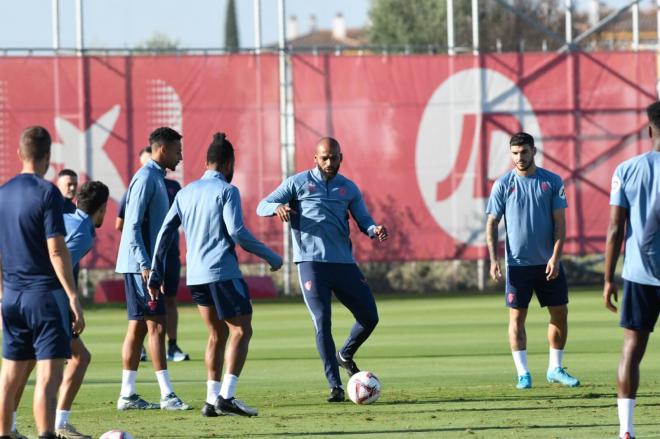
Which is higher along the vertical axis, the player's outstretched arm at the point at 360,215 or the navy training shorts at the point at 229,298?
the player's outstretched arm at the point at 360,215

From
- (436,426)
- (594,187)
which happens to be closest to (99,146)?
(594,187)

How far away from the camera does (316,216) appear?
41.7ft

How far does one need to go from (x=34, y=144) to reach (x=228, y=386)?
319 cm

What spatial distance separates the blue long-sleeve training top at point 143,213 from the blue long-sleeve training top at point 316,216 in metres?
0.97

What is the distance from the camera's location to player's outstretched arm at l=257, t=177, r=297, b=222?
40.5ft

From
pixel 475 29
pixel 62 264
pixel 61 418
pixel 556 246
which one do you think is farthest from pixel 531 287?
pixel 475 29

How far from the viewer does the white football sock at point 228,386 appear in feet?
37.1

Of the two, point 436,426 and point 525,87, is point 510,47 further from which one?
point 436,426

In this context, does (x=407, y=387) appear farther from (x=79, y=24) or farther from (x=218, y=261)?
(x=79, y=24)

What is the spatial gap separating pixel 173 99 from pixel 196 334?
28.8 feet

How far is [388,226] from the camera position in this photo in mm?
28656

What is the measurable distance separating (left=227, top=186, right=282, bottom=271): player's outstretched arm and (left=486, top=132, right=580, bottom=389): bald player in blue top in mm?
2851

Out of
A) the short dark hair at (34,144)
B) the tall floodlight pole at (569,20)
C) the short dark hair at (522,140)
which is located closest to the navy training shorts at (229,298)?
the short dark hair at (34,144)

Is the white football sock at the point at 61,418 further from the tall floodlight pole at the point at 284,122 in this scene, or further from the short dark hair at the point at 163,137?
the tall floodlight pole at the point at 284,122
